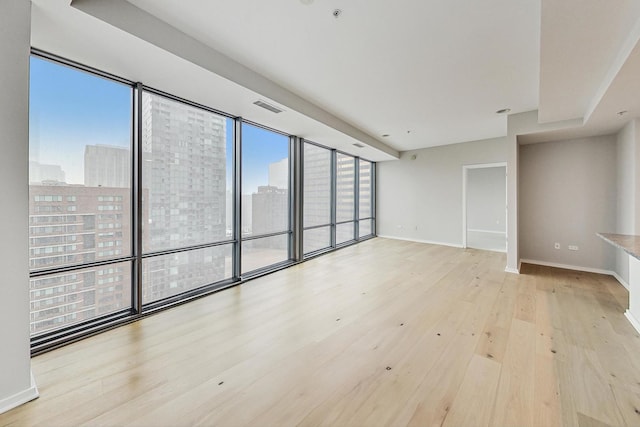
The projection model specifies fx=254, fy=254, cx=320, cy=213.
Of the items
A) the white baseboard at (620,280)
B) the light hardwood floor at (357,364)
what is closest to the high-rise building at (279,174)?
the light hardwood floor at (357,364)

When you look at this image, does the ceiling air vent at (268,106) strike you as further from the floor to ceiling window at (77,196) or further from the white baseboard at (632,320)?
the white baseboard at (632,320)

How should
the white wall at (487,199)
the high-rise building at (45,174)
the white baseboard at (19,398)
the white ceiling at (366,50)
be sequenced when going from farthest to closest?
the white wall at (487,199) < the high-rise building at (45,174) < the white ceiling at (366,50) < the white baseboard at (19,398)

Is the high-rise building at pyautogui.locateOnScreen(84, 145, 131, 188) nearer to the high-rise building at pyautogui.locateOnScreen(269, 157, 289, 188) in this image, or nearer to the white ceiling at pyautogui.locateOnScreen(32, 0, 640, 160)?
the white ceiling at pyautogui.locateOnScreen(32, 0, 640, 160)

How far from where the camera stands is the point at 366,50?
2643 mm

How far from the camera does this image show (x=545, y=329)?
2.62m

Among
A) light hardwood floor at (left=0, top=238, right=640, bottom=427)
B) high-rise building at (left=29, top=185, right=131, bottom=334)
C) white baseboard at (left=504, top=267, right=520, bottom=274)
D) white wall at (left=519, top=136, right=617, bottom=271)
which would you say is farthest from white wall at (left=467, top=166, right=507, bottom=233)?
high-rise building at (left=29, top=185, right=131, bottom=334)

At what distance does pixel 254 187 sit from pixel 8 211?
9.76 ft

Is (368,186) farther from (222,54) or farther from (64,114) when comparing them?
(64,114)

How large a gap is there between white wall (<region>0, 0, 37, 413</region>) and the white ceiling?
311mm

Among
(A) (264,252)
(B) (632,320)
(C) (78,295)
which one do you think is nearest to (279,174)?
(A) (264,252)

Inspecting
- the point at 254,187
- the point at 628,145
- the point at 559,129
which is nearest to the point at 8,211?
the point at 254,187

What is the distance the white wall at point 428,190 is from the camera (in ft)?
22.3

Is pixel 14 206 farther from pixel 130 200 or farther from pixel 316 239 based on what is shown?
pixel 316 239

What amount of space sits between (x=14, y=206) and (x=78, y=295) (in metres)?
1.33
